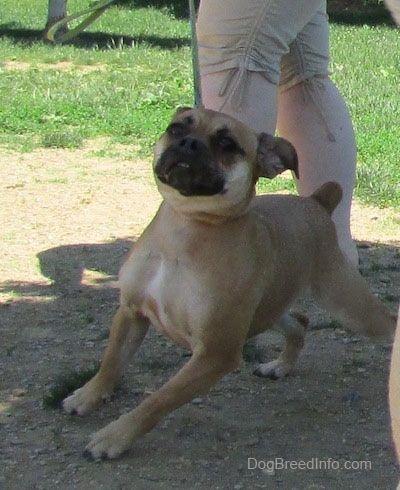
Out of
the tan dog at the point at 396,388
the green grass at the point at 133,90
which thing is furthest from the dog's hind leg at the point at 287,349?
the green grass at the point at 133,90

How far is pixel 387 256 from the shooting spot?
565 cm

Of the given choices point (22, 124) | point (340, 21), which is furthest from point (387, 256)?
point (340, 21)

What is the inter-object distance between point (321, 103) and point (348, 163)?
0.30 meters

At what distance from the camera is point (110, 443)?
338cm

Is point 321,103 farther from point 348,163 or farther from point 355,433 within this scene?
point 355,433

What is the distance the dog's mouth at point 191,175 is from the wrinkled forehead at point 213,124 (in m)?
0.15

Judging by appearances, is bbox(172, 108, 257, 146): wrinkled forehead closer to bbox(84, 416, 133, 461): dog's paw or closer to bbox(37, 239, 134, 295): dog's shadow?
bbox(84, 416, 133, 461): dog's paw

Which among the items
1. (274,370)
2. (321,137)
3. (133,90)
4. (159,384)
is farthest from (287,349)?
(133,90)

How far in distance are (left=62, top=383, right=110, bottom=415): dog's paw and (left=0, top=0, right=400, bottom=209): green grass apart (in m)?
3.27

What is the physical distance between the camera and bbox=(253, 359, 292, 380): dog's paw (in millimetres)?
4094

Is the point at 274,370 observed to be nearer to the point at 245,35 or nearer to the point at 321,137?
the point at 321,137

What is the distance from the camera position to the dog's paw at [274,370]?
4094 mm

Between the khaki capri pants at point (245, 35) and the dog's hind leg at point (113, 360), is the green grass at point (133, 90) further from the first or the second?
the dog's hind leg at point (113, 360)

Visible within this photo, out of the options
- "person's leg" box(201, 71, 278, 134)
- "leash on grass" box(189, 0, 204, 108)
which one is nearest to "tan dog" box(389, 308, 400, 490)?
"leash on grass" box(189, 0, 204, 108)
